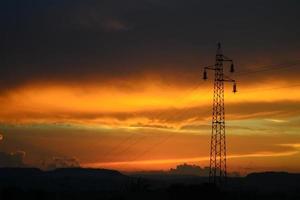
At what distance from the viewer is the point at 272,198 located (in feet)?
506

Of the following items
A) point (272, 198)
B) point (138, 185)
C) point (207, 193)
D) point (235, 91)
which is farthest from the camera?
point (138, 185)

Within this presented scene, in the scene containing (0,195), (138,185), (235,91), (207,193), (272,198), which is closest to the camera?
(235,91)

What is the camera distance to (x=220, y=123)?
79.2 m

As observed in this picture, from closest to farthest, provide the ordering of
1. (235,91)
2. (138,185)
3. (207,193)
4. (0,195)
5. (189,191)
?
(235,91) < (207,193) < (189,191) < (0,195) < (138,185)

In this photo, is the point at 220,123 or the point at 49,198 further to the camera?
the point at 49,198

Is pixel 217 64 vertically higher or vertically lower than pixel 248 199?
higher

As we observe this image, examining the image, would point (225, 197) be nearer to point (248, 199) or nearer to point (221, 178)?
point (248, 199)

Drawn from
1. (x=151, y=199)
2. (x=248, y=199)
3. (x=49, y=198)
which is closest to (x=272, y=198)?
(x=248, y=199)

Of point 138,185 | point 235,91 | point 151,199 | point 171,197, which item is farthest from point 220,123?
point 138,185

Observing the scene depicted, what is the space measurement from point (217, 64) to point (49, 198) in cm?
8272

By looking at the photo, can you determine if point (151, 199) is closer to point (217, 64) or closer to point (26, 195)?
point (26, 195)

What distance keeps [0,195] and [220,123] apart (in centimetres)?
8061

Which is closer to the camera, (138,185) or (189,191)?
(189,191)

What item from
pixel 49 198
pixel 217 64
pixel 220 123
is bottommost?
pixel 49 198
